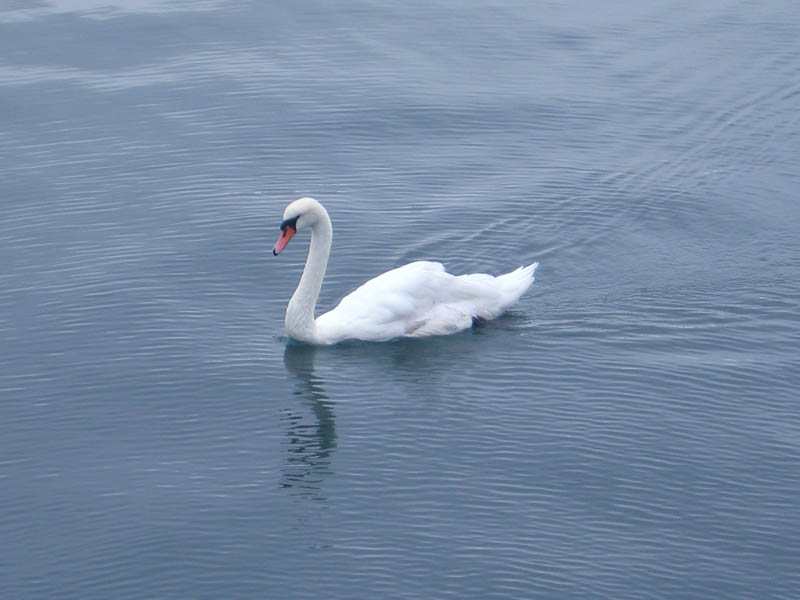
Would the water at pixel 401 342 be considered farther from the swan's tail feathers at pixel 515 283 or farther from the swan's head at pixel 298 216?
the swan's head at pixel 298 216

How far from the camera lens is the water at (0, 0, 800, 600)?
17.5 meters

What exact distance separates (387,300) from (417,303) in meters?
0.56

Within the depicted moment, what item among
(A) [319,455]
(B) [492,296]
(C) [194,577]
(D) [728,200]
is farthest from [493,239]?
(C) [194,577]

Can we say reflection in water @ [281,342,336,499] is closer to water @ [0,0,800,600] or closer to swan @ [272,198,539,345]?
water @ [0,0,800,600]

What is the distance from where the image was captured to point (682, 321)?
23203mm

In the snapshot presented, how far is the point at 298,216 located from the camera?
895 inches

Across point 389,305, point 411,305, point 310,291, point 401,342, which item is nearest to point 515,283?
point 411,305

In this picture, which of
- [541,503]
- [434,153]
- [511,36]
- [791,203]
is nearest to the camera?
[541,503]

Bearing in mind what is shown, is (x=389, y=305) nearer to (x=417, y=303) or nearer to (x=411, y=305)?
(x=411, y=305)

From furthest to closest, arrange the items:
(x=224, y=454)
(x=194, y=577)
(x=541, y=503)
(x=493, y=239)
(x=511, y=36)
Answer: (x=511, y=36) < (x=493, y=239) < (x=224, y=454) < (x=541, y=503) < (x=194, y=577)

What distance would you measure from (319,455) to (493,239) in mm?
8007

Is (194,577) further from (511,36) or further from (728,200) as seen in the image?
(511,36)

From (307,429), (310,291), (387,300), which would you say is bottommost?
(307,429)

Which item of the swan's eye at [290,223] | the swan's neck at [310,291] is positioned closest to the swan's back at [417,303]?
the swan's neck at [310,291]
